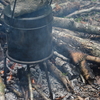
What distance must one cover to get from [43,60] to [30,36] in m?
0.67

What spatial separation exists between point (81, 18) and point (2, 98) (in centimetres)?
591

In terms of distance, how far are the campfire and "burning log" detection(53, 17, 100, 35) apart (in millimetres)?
14

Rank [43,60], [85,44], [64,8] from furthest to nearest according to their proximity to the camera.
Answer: [64,8] < [85,44] < [43,60]

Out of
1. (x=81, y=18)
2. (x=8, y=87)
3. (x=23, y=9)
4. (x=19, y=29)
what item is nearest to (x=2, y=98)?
(x=8, y=87)

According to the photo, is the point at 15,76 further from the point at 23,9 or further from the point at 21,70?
the point at 23,9

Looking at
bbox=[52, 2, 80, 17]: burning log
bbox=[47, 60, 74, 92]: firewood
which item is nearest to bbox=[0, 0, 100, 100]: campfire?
bbox=[47, 60, 74, 92]: firewood

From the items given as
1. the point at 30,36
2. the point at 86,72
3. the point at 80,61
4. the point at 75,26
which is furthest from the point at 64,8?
the point at 30,36

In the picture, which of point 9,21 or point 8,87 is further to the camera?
point 8,87

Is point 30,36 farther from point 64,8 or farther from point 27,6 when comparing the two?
point 64,8

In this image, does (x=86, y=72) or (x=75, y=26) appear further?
(x=75, y=26)

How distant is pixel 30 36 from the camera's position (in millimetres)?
3293

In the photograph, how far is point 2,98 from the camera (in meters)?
3.68

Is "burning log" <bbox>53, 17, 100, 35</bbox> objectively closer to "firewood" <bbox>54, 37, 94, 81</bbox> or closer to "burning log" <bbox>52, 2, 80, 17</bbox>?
"burning log" <bbox>52, 2, 80, 17</bbox>

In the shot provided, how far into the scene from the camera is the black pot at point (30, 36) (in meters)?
3.21
